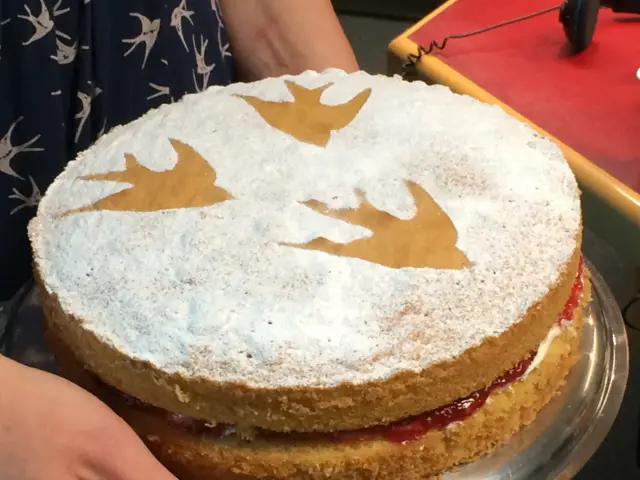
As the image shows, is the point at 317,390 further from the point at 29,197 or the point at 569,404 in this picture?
the point at 29,197

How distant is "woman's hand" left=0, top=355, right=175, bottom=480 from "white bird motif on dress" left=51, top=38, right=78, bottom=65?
50 centimetres

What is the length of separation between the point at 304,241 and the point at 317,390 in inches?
6.4

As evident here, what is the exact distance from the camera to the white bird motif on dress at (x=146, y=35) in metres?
1.04

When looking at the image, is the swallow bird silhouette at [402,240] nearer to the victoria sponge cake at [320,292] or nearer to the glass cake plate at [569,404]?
the victoria sponge cake at [320,292]

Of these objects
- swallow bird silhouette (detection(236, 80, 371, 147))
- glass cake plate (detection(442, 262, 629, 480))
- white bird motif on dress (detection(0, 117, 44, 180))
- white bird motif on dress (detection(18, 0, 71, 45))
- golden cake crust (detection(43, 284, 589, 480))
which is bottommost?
glass cake plate (detection(442, 262, 629, 480))

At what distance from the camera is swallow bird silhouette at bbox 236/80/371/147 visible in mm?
888

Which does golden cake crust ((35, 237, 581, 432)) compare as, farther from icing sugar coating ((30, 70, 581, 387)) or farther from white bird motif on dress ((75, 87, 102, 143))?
white bird motif on dress ((75, 87, 102, 143))

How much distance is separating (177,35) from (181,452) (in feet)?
2.04

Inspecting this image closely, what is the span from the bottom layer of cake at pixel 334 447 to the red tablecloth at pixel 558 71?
461mm

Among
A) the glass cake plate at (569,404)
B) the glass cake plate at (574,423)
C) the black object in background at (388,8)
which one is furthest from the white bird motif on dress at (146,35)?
the black object in background at (388,8)

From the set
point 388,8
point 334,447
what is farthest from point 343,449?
point 388,8

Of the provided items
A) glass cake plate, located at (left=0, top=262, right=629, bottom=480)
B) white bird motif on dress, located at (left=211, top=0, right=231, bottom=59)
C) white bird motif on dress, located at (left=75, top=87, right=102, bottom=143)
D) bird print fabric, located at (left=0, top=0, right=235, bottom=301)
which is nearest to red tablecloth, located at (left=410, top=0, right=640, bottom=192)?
glass cake plate, located at (left=0, top=262, right=629, bottom=480)

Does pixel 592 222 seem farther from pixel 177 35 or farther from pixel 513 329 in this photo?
pixel 177 35

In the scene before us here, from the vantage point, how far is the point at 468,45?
1.41 metres
